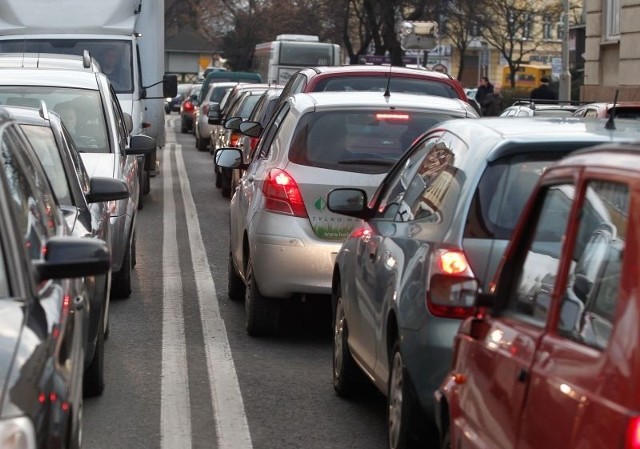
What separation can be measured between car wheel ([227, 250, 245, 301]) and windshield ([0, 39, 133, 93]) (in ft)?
30.0

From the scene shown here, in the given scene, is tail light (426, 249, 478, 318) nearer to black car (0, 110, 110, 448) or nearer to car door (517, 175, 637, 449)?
black car (0, 110, 110, 448)

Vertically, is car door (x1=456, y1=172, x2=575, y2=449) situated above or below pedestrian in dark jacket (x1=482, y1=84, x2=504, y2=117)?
above

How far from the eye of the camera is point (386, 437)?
23.5 ft

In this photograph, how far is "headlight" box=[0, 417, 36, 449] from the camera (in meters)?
3.76

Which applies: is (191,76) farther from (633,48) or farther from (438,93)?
(438,93)

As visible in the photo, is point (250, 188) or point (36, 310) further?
point (250, 188)

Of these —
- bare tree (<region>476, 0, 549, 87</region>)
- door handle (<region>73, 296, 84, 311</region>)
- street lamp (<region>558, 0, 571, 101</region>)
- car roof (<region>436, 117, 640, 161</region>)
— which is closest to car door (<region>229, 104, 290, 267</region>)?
car roof (<region>436, 117, 640, 161</region>)

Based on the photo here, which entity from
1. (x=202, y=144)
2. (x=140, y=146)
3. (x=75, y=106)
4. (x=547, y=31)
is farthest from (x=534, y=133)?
(x=547, y=31)

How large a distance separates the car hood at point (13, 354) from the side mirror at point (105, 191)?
147 inches

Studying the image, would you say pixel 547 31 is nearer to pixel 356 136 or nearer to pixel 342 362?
pixel 356 136

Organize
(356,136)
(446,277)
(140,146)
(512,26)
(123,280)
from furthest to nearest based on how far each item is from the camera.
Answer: (512,26), (140,146), (123,280), (356,136), (446,277)

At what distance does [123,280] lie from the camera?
444 inches

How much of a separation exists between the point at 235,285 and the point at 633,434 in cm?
824

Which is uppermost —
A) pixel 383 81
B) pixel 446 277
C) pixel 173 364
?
pixel 383 81
